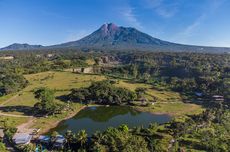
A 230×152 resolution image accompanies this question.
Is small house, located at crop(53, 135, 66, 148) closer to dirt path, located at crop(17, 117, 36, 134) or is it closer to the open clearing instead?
dirt path, located at crop(17, 117, 36, 134)

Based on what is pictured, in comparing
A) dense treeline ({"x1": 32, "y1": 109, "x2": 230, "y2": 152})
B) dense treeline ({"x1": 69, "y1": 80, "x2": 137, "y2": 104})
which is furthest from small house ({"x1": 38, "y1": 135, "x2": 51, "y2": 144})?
dense treeline ({"x1": 69, "y1": 80, "x2": 137, "y2": 104})

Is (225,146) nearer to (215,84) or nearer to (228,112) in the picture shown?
(228,112)

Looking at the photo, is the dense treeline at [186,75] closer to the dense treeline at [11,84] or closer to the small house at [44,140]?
the dense treeline at [11,84]


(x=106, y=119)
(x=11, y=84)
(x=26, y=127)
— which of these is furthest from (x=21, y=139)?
(x=11, y=84)

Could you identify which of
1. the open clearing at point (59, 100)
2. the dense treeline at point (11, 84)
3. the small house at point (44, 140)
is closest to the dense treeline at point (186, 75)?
the open clearing at point (59, 100)

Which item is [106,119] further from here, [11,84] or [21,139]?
[11,84]

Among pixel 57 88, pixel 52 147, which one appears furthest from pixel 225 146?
pixel 57 88
